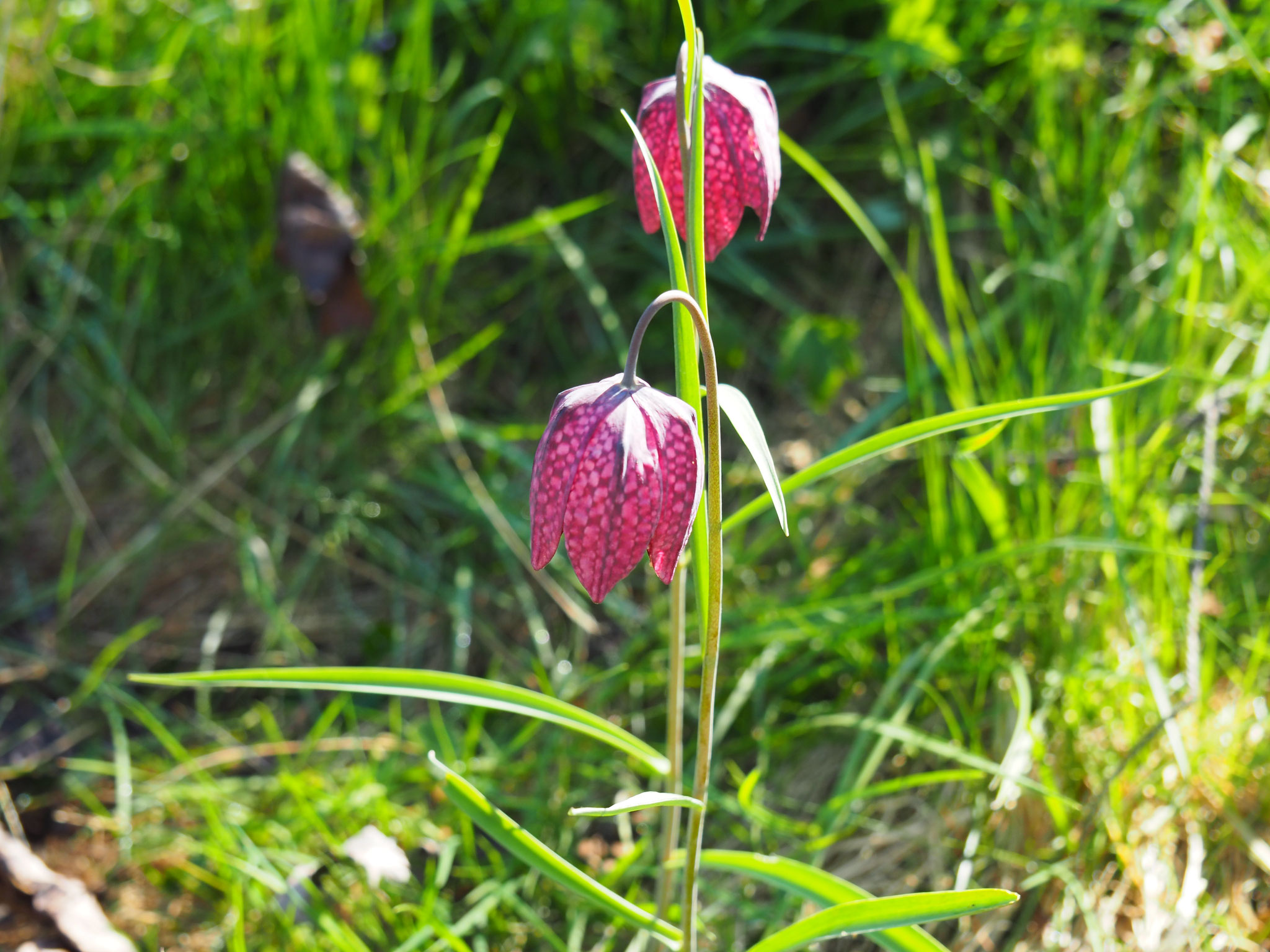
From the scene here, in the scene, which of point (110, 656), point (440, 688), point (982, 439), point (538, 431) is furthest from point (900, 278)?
point (110, 656)

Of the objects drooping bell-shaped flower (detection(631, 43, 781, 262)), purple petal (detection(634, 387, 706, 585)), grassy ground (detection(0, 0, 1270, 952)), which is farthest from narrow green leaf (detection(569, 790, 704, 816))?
drooping bell-shaped flower (detection(631, 43, 781, 262))

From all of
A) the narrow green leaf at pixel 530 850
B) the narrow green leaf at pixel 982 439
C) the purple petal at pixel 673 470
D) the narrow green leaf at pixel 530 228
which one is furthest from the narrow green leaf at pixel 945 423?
the narrow green leaf at pixel 530 228

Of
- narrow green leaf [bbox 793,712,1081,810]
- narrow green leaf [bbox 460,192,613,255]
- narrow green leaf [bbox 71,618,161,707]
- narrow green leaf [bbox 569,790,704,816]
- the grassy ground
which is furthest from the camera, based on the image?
narrow green leaf [bbox 460,192,613,255]

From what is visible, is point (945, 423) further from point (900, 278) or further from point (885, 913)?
point (900, 278)

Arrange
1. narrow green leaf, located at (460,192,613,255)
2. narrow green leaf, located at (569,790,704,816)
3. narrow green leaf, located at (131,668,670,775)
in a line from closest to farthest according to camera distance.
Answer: narrow green leaf, located at (569,790,704,816)
narrow green leaf, located at (131,668,670,775)
narrow green leaf, located at (460,192,613,255)

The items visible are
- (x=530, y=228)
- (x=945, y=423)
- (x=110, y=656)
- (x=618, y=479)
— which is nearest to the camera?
(x=618, y=479)

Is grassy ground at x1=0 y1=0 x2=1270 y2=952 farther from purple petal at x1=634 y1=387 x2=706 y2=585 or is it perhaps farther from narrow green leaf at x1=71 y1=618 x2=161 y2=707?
purple petal at x1=634 y1=387 x2=706 y2=585

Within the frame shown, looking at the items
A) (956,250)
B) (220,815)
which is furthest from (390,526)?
(956,250)
